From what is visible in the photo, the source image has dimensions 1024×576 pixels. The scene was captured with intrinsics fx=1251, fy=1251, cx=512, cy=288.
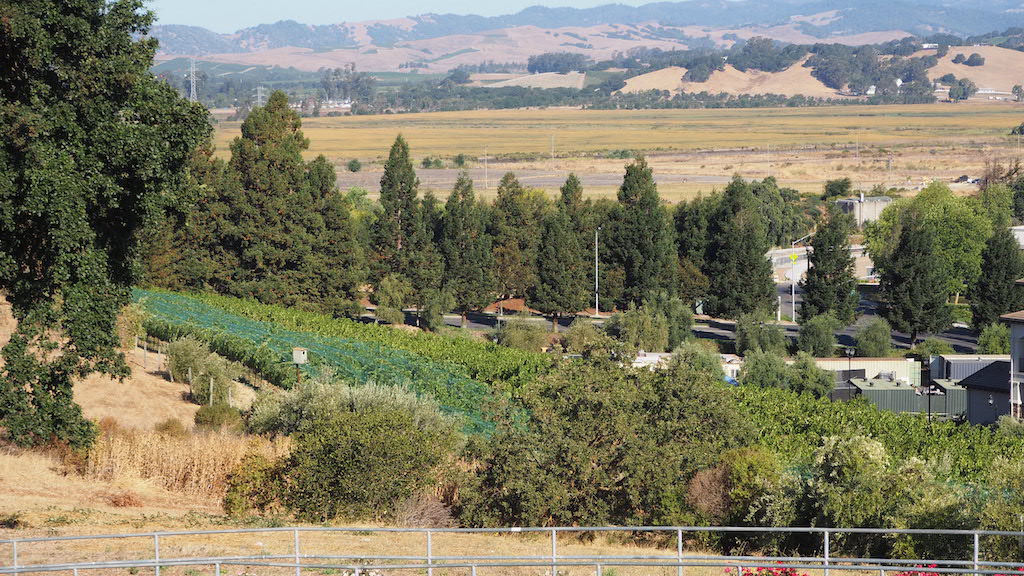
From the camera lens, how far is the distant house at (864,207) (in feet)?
349

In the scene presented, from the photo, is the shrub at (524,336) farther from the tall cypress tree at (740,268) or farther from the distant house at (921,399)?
the distant house at (921,399)

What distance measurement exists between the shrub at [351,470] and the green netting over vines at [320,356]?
9.01 meters

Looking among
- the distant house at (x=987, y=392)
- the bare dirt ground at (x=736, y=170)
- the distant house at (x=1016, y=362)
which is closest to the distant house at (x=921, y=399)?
the distant house at (x=987, y=392)

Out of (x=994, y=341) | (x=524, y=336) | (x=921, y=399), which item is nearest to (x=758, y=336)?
(x=524, y=336)

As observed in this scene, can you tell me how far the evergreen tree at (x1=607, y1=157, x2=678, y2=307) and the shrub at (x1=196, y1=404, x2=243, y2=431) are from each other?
124 ft

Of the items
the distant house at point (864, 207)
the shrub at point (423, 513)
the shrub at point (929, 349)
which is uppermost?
the shrub at point (423, 513)

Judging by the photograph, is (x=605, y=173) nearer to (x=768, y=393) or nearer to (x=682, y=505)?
(x=768, y=393)

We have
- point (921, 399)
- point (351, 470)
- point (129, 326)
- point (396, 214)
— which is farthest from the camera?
point (396, 214)

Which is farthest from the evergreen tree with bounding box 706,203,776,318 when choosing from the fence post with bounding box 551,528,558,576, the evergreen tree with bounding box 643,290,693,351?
the fence post with bounding box 551,528,558,576

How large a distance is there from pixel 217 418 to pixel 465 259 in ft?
123

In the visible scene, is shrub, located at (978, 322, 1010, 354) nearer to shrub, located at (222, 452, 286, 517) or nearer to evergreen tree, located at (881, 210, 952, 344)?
evergreen tree, located at (881, 210, 952, 344)

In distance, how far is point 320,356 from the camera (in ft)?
127

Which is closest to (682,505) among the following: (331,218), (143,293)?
(143,293)

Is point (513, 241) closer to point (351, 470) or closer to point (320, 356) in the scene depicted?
point (320, 356)
